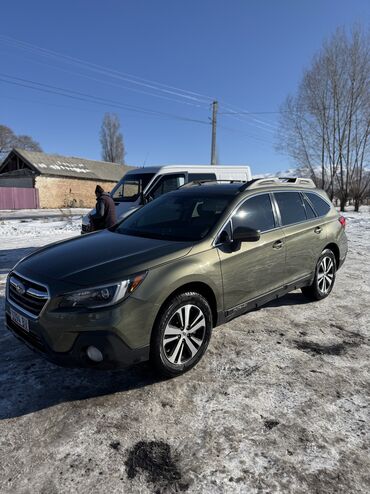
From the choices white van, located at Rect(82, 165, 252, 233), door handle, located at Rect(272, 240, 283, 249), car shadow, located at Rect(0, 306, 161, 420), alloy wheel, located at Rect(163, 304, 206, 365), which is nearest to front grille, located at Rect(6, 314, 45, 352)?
car shadow, located at Rect(0, 306, 161, 420)

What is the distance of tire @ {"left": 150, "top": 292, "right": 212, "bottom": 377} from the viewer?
3098 mm

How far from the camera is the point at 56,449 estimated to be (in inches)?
97.3

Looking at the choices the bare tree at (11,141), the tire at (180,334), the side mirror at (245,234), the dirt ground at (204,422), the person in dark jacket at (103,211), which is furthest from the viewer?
the bare tree at (11,141)

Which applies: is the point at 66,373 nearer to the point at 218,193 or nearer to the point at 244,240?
the point at 244,240

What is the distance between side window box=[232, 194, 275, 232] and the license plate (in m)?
2.20

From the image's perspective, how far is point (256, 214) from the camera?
14.2 ft

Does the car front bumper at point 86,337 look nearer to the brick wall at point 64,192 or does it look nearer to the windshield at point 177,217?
the windshield at point 177,217

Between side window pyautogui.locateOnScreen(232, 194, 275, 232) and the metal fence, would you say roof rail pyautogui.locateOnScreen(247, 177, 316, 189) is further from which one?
the metal fence

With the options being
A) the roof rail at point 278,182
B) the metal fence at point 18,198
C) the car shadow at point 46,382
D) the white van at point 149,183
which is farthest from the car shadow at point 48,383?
the metal fence at point 18,198

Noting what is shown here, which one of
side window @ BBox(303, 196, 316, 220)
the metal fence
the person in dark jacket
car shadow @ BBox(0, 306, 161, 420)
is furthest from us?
the metal fence

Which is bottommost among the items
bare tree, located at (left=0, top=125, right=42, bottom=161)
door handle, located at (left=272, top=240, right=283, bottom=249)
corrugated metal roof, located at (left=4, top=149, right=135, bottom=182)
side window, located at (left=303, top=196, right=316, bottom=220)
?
door handle, located at (left=272, top=240, right=283, bottom=249)

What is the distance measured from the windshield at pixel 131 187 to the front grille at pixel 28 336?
6.78m

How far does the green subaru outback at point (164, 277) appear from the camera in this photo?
9.37ft

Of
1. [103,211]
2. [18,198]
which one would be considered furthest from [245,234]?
[18,198]
